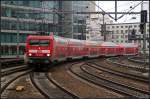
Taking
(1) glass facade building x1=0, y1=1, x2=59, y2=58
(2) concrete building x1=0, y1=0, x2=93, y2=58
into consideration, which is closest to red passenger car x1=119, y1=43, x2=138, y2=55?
(2) concrete building x1=0, y1=0, x2=93, y2=58

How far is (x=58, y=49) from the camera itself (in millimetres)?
30875

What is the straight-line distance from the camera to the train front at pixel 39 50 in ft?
87.6

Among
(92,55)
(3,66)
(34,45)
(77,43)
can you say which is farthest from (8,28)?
(34,45)

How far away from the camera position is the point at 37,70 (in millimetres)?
28812

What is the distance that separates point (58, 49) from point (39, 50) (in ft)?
13.2

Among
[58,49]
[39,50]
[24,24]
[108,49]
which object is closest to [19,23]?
[24,24]

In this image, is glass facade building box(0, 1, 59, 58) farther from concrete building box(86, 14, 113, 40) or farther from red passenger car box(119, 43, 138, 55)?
red passenger car box(119, 43, 138, 55)

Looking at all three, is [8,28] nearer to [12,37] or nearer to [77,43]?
[12,37]

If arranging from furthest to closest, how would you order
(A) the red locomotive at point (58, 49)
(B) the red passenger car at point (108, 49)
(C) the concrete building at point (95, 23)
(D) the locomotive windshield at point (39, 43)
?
(C) the concrete building at point (95, 23) < (B) the red passenger car at point (108, 49) < (D) the locomotive windshield at point (39, 43) < (A) the red locomotive at point (58, 49)

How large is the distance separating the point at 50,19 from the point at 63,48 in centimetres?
3914

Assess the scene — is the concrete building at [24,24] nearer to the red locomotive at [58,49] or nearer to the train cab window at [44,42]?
the red locomotive at [58,49]

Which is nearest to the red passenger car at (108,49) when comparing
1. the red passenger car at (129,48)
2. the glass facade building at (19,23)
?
the red passenger car at (129,48)

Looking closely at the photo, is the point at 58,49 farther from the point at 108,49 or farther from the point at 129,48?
the point at 129,48

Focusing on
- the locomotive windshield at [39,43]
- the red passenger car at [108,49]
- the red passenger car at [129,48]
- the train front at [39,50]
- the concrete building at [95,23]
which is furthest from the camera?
the red passenger car at [129,48]
